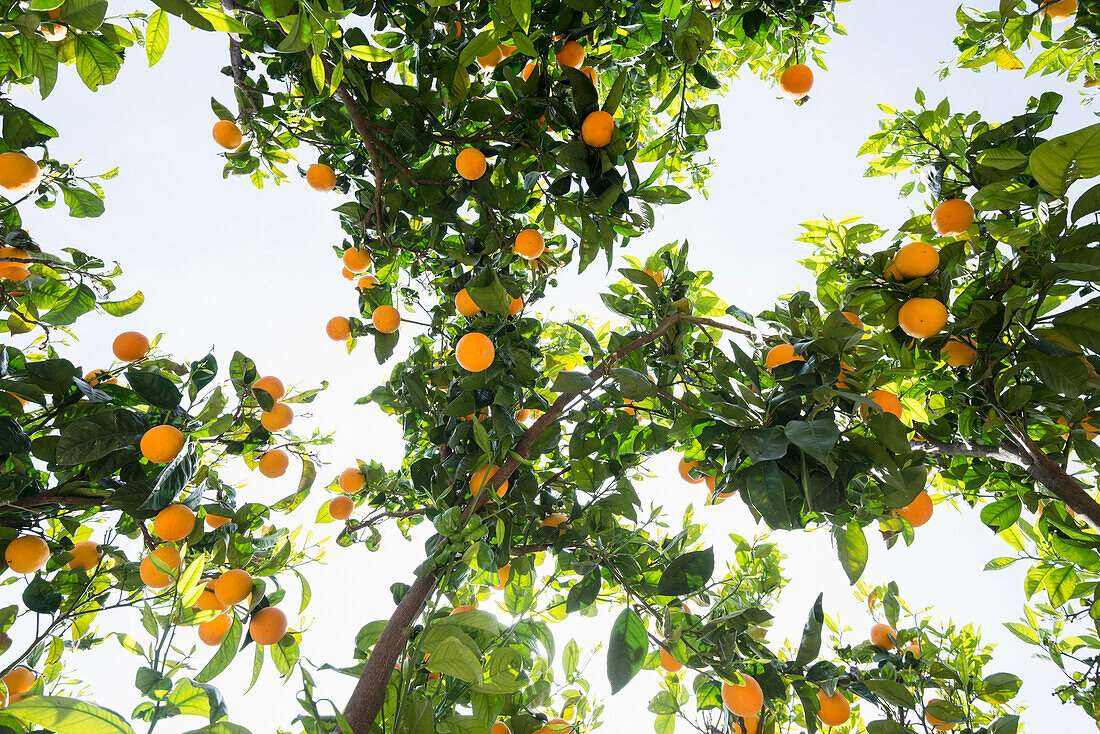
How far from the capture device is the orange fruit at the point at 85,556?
1.04 m

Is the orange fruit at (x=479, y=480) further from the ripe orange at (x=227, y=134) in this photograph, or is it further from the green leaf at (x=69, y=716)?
the ripe orange at (x=227, y=134)

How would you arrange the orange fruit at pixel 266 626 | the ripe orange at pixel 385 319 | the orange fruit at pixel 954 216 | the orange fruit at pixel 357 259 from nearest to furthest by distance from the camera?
1. the orange fruit at pixel 266 626
2. the orange fruit at pixel 954 216
3. the ripe orange at pixel 385 319
4. the orange fruit at pixel 357 259

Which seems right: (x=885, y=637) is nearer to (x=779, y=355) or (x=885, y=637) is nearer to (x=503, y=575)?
(x=779, y=355)

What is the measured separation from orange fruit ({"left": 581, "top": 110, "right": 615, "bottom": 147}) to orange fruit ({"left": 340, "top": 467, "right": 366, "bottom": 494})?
102 centimetres

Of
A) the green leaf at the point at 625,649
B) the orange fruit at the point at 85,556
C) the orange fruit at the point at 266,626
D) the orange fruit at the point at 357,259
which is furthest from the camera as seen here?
the orange fruit at the point at 357,259

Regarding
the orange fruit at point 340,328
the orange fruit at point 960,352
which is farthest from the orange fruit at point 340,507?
the orange fruit at point 960,352

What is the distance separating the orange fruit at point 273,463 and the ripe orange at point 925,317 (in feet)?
4.61

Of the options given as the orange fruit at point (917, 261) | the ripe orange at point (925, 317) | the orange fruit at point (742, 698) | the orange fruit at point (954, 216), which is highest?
the orange fruit at point (954, 216)

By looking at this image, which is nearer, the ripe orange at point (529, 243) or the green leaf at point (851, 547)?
the green leaf at point (851, 547)

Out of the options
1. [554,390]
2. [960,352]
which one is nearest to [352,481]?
[554,390]

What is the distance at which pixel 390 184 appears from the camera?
1.38 meters

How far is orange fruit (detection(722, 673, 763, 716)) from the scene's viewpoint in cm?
88

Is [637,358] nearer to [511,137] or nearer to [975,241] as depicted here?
[511,137]

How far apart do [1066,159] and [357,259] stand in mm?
1509
